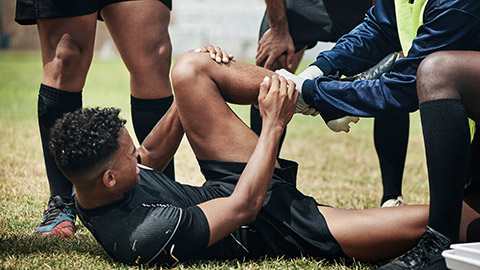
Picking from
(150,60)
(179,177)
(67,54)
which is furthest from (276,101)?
(179,177)

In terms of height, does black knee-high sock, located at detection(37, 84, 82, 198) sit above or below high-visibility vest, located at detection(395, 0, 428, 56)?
below

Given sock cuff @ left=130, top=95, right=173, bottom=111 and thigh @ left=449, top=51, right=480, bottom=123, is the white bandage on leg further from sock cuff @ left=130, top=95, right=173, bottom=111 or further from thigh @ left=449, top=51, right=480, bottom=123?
sock cuff @ left=130, top=95, right=173, bottom=111

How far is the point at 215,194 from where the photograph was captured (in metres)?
2.57

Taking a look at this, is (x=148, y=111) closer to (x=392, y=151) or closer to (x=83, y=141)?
(x=83, y=141)

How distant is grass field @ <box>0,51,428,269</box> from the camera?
2539 mm

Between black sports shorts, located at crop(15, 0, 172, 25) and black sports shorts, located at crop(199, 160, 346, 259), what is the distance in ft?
3.56

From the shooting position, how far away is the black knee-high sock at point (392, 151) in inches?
144

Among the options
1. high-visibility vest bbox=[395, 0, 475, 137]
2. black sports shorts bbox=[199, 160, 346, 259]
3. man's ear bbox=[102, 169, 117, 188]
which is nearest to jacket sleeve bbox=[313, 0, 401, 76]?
high-visibility vest bbox=[395, 0, 475, 137]

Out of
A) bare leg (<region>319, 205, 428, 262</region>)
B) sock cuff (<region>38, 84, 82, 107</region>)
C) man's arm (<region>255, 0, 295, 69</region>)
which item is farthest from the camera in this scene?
man's arm (<region>255, 0, 295, 69</region>)

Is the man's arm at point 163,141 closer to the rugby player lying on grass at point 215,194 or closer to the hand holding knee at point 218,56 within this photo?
the rugby player lying on grass at point 215,194

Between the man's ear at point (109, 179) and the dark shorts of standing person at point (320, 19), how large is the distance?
2.06 meters

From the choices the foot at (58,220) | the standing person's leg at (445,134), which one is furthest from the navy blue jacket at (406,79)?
the foot at (58,220)

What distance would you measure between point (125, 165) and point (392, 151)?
1.89 metres

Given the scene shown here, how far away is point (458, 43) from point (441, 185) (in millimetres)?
545
